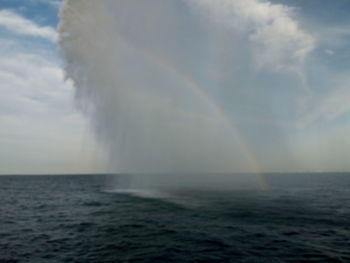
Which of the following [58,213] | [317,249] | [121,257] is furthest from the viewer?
[58,213]

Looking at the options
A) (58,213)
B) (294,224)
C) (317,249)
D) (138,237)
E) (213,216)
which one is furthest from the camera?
(58,213)

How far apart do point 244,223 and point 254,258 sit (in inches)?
500

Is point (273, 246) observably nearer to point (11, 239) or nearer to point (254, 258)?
point (254, 258)

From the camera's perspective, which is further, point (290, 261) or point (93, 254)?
point (93, 254)

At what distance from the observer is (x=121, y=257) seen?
826 inches

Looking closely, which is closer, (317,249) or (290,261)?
(290,261)

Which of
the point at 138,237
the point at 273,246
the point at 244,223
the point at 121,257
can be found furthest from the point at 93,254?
the point at 244,223

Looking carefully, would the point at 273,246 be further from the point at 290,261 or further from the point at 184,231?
the point at 184,231

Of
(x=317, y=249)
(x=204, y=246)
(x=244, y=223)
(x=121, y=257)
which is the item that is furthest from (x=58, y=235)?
(x=317, y=249)

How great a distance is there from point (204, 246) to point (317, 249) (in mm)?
10498

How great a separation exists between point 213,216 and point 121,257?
63.0 ft

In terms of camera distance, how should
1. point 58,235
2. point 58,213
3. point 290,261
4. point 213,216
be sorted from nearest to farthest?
point 290,261, point 58,235, point 213,216, point 58,213

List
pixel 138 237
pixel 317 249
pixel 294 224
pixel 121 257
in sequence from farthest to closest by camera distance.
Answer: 1. pixel 294 224
2. pixel 138 237
3. pixel 317 249
4. pixel 121 257

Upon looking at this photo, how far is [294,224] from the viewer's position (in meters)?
A: 32.3
